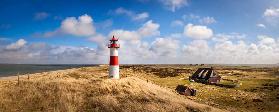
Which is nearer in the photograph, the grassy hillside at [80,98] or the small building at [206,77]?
the grassy hillside at [80,98]

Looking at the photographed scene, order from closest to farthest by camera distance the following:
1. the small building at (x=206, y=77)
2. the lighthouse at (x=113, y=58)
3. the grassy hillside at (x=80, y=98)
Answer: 1. the grassy hillside at (x=80, y=98)
2. the lighthouse at (x=113, y=58)
3. the small building at (x=206, y=77)

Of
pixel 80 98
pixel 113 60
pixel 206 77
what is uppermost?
pixel 113 60

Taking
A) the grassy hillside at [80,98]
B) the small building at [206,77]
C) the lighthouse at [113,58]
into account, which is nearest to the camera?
the grassy hillside at [80,98]

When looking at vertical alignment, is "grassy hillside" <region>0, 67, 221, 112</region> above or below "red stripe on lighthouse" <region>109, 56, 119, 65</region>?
below

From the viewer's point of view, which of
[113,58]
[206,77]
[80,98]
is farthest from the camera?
[206,77]

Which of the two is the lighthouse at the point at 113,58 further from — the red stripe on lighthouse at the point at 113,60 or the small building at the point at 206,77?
the small building at the point at 206,77

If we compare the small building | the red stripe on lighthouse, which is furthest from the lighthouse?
the small building

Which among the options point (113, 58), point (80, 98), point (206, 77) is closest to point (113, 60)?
point (113, 58)

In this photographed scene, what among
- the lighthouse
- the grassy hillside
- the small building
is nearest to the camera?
the grassy hillside

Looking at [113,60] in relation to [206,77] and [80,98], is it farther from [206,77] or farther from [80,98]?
[206,77]

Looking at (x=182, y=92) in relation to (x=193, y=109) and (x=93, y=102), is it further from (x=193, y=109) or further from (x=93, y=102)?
(x=93, y=102)

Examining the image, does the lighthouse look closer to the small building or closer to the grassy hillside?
the grassy hillside

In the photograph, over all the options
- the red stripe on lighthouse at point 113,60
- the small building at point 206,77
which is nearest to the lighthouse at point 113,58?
the red stripe on lighthouse at point 113,60

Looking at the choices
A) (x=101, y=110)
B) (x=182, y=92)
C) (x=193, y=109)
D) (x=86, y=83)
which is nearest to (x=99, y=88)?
(x=86, y=83)
